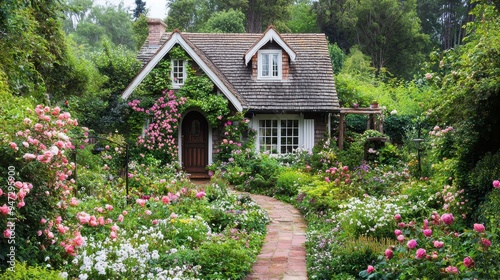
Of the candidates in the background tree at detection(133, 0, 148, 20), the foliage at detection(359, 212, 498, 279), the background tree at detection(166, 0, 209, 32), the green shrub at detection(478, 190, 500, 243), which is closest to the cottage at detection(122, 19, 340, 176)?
the green shrub at detection(478, 190, 500, 243)

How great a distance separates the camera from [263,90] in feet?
64.3

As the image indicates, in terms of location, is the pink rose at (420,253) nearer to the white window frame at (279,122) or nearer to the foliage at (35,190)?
the foliage at (35,190)

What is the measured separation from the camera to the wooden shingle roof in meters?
19.0

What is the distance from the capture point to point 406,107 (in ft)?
82.0

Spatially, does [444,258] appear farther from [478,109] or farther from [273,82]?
[273,82]

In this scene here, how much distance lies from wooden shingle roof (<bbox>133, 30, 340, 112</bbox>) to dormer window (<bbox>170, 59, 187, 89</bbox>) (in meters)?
0.74

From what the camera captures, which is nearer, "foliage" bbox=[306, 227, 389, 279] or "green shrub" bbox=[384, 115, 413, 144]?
"foliage" bbox=[306, 227, 389, 279]

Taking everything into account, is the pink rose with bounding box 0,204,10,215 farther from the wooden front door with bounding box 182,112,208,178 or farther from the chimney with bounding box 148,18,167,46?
the chimney with bounding box 148,18,167,46

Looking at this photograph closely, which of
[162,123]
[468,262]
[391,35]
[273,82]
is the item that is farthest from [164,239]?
[391,35]

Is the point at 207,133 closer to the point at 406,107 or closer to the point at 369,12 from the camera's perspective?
the point at 406,107

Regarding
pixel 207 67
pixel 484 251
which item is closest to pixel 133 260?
pixel 484 251

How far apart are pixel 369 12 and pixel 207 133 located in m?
27.7

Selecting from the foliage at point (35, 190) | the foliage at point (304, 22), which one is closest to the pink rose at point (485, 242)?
the foliage at point (35, 190)

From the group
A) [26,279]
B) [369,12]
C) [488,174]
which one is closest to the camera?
[26,279]
